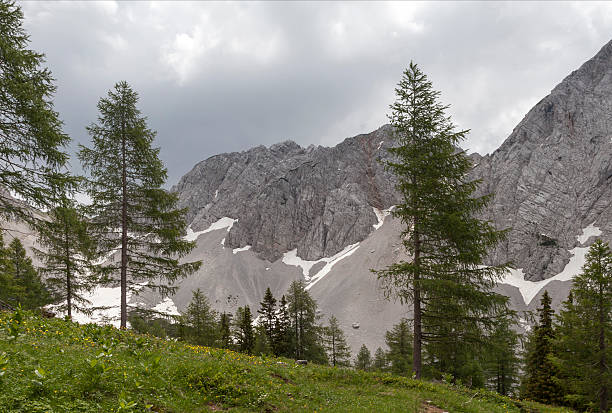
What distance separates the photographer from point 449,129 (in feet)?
50.8

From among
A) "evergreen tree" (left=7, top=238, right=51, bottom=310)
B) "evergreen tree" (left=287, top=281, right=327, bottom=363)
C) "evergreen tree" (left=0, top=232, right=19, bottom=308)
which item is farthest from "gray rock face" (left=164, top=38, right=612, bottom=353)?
"evergreen tree" (left=0, top=232, right=19, bottom=308)

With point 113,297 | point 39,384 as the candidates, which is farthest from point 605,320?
point 113,297

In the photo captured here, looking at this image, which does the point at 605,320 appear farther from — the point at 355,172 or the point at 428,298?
the point at 355,172

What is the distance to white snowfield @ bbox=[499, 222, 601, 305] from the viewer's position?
9719 centimetres

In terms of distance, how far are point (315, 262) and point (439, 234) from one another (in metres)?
128

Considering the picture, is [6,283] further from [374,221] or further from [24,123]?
[374,221]

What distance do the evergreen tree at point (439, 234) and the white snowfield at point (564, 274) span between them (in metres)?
97.6

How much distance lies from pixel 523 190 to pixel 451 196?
13434cm

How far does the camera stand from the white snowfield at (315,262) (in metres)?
126

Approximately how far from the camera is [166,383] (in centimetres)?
734

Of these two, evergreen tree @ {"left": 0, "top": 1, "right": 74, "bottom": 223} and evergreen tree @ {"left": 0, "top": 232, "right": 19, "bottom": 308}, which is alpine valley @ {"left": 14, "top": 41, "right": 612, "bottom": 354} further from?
evergreen tree @ {"left": 0, "top": 1, "right": 74, "bottom": 223}

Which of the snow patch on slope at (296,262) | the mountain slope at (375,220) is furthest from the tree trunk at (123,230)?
the snow patch on slope at (296,262)

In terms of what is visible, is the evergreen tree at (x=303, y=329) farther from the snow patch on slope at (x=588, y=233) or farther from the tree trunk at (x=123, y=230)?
the snow patch on slope at (x=588, y=233)

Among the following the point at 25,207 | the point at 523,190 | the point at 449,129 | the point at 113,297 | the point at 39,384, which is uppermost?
the point at 523,190
